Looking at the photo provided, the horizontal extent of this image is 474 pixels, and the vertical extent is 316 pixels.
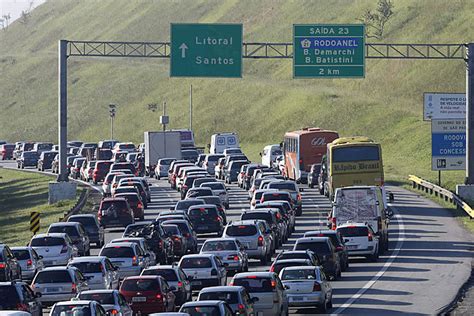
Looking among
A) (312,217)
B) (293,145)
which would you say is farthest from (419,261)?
(293,145)

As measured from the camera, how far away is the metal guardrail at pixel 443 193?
2559 inches

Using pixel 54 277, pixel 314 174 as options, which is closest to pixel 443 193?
pixel 314 174

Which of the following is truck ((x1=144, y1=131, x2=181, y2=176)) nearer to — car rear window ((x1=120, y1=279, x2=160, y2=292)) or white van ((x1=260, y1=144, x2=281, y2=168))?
white van ((x1=260, y1=144, x2=281, y2=168))

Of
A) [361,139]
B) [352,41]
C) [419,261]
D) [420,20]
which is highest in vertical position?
[420,20]

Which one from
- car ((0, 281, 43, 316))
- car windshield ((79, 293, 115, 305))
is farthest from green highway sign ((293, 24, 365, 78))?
car windshield ((79, 293, 115, 305))

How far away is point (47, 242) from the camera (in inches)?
1750

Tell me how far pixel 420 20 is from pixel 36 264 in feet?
425

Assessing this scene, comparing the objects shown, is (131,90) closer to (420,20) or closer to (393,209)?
(420,20)

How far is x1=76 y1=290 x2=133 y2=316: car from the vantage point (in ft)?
98.2

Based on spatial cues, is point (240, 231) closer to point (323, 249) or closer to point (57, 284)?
point (323, 249)

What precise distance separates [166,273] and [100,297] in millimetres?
5032

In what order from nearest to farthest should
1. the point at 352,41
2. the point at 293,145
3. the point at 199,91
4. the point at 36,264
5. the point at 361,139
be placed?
the point at 36,264
the point at 361,139
the point at 352,41
the point at 293,145
the point at 199,91

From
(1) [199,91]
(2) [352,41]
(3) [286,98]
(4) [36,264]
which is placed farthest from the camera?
(1) [199,91]

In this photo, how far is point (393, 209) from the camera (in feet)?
236
